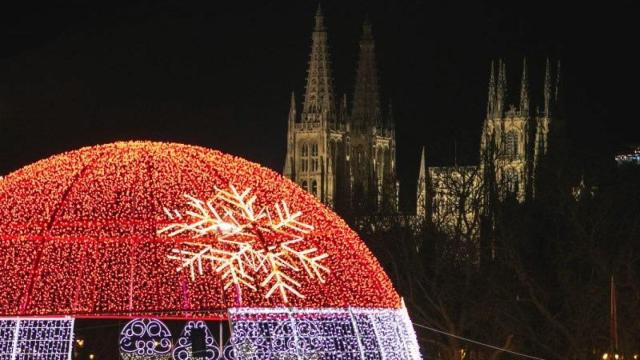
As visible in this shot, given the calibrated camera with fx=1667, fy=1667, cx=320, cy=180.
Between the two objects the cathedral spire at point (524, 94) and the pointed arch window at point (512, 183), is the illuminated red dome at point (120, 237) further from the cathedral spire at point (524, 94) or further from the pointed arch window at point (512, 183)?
the cathedral spire at point (524, 94)

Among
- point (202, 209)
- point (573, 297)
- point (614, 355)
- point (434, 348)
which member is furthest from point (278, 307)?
point (434, 348)

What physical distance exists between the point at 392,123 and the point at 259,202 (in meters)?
116

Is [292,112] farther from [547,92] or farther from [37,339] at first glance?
[37,339]

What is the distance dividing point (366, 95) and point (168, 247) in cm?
11566

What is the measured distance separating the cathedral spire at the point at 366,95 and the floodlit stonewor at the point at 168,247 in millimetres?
110330

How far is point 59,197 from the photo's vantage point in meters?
26.9

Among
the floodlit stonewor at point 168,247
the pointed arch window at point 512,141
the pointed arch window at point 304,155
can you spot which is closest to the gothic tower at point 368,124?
the pointed arch window at point 304,155

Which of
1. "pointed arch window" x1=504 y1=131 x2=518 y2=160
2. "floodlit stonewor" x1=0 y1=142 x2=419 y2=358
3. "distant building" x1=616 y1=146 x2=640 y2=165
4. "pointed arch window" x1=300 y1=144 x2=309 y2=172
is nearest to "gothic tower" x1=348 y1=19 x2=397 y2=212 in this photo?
"pointed arch window" x1=300 y1=144 x2=309 y2=172

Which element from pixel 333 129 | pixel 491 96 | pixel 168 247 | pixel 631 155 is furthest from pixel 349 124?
pixel 168 247

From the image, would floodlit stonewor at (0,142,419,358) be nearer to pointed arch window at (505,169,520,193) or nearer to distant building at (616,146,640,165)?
pointed arch window at (505,169,520,193)

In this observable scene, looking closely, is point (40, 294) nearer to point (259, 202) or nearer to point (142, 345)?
point (142, 345)

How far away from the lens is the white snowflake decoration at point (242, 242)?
81.6 feet

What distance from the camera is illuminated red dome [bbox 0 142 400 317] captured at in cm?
2647

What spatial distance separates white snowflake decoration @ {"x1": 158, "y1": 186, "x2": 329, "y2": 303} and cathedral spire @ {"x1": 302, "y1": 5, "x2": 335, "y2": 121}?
10824 centimetres
